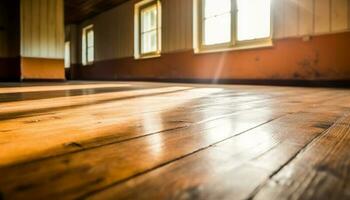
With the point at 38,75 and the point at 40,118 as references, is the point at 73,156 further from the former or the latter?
the point at 38,75

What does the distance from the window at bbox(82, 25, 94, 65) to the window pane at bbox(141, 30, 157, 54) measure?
296 cm

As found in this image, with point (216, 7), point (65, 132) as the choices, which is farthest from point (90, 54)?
point (65, 132)

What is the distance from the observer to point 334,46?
3400mm

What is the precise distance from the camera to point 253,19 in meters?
4.17

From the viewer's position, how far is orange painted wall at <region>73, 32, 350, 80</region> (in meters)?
3.40

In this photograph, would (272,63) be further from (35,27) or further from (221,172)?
(35,27)

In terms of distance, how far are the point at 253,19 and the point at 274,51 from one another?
60 cm

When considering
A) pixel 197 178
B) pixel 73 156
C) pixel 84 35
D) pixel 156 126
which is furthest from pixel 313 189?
pixel 84 35

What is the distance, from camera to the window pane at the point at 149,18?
621cm

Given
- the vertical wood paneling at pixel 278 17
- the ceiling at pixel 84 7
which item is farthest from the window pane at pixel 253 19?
the ceiling at pixel 84 7

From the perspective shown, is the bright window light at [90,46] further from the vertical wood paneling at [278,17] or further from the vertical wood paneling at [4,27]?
the vertical wood paneling at [278,17]

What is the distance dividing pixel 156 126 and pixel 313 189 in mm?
504

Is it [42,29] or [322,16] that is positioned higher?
[42,29]

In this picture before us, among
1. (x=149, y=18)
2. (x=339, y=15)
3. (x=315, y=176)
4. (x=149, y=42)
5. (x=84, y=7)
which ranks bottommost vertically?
(x=315, y=176)
